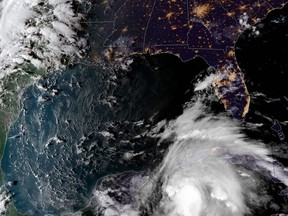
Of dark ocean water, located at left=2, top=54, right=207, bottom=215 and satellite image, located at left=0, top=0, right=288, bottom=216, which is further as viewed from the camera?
dark ocean water, located at left=2, top=54, right=207, bottom=215

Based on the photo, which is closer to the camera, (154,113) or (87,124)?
(154,113)

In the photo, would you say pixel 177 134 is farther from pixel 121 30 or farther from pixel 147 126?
pixel 121 30

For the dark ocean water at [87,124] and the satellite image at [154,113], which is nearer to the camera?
the satellite image at [154,113]

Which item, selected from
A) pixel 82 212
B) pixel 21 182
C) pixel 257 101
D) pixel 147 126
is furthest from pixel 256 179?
pixel 21 182
